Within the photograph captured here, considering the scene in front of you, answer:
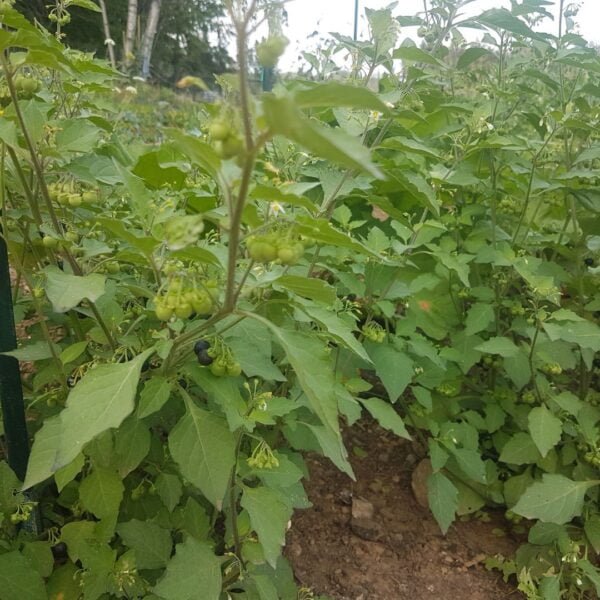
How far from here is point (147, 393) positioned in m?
1.18

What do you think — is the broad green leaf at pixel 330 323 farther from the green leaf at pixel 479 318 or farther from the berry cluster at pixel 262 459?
the green leaf at pixel 479 318

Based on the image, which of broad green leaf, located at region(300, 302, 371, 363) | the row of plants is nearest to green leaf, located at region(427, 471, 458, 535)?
the row of plants

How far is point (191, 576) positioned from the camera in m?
1.34

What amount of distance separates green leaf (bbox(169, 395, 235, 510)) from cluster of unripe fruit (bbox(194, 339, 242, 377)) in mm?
121

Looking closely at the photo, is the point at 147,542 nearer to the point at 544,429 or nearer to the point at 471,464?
the point at 471,464

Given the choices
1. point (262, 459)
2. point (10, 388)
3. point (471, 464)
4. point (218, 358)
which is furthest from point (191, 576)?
point (471, 464)

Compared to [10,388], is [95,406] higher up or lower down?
higher up

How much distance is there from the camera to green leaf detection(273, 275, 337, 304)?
1035 millimetres

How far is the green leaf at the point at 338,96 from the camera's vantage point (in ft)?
2.14

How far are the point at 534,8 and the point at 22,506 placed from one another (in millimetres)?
2194

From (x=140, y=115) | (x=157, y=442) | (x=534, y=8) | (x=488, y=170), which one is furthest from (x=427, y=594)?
(x=140, y=115)

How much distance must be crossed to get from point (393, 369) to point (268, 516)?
764 mm

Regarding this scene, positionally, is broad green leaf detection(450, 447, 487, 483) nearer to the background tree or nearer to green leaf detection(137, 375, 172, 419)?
green leaf detection(137, 375, 172, 419)

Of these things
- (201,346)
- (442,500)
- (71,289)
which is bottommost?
(442,500)
